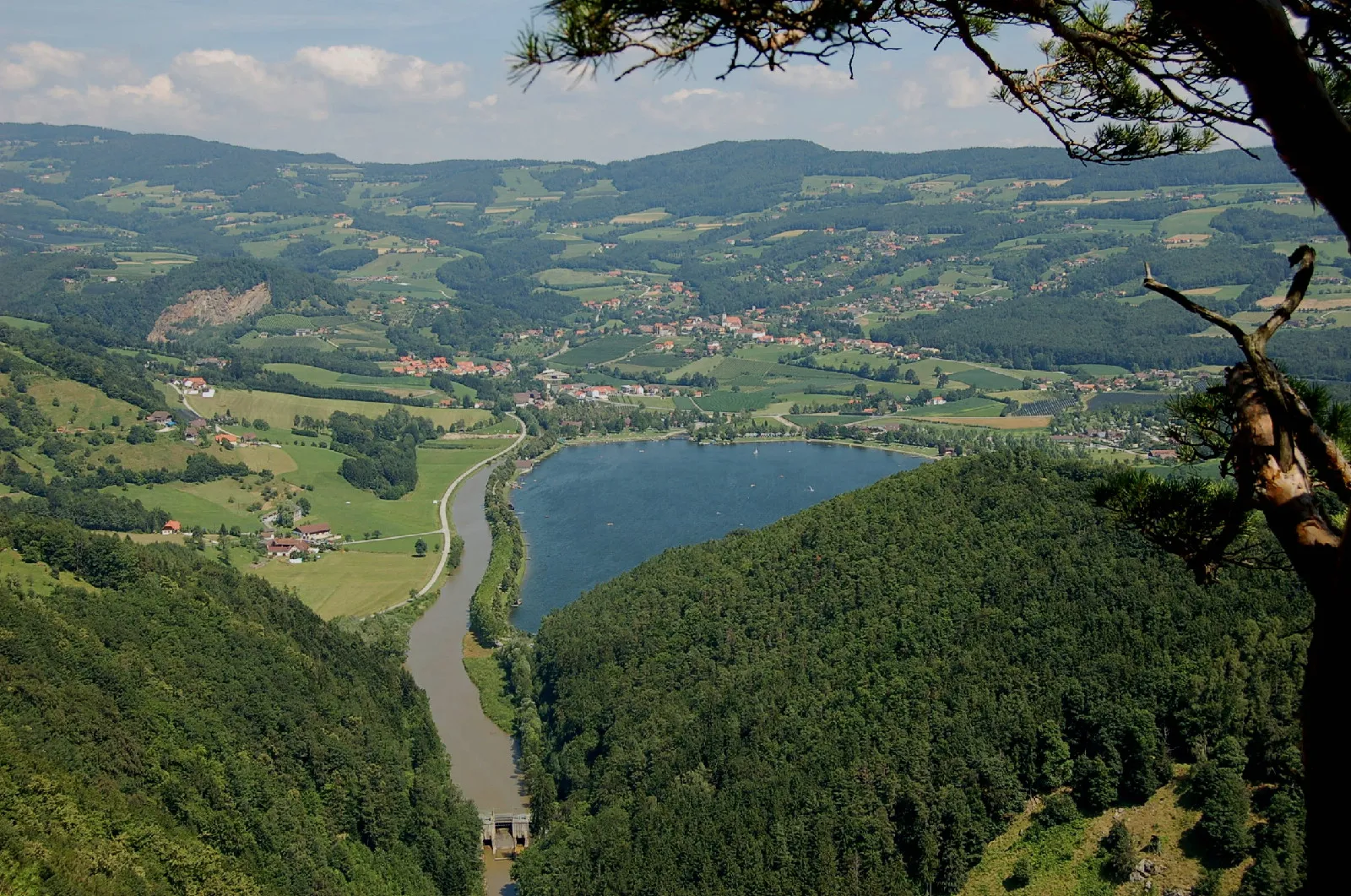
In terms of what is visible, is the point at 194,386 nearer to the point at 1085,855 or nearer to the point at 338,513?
the point at 338,513

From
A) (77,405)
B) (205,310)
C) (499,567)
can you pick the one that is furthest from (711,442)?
(205,310)

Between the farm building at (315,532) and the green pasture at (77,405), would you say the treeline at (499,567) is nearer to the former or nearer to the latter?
the farm building at (315,532)

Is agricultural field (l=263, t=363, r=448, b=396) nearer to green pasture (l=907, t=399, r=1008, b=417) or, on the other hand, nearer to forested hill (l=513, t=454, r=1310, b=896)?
green pasture (l=907, t=399, r=1008, b=417)

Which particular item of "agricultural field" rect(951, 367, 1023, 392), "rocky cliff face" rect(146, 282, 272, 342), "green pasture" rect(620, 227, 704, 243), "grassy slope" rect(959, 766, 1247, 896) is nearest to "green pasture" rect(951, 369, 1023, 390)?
"agricultural field" rect(951, 367, 1023, 392)

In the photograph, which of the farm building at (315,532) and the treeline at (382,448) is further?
the treeline at (382,448)

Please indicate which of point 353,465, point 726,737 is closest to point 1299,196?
point 353,465

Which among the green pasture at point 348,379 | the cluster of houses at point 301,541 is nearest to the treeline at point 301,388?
the green pasture at point 348,379

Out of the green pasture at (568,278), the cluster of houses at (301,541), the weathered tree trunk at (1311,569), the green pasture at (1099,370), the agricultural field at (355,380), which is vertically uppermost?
the weathered tree trunk at (1311,569)
